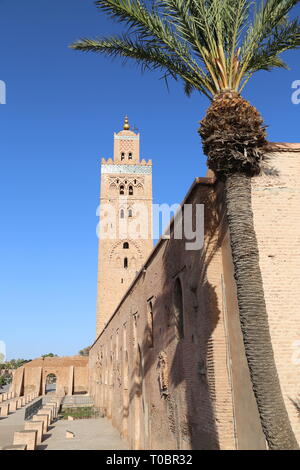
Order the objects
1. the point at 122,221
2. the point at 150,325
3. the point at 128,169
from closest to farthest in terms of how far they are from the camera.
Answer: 1. the point at 150,325
2. the point at 122,221
3. the point at 128,169

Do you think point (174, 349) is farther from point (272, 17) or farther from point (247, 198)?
point (272, 17)

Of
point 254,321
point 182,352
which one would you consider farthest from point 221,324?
point 254,321

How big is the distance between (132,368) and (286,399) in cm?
979

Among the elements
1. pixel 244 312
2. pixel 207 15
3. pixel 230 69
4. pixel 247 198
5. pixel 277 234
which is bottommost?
pixel 244 312

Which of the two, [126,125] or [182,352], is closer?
[182,352]

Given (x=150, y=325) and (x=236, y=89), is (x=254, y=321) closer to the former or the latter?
(x=236, y=89)

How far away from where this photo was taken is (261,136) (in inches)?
194

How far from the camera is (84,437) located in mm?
17062

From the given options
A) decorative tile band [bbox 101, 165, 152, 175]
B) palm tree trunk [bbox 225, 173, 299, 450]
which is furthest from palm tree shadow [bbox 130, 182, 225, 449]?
decorative tile band [bbox 101, 165, 152, 175]

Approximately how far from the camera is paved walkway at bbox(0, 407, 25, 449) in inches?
615

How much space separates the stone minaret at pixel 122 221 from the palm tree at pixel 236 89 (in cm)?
2775

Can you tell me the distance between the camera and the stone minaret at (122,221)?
33.2 metres

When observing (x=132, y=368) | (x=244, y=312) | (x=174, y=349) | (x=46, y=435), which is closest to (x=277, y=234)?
(x=244, y=312)

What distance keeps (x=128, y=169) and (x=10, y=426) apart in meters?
24.5
